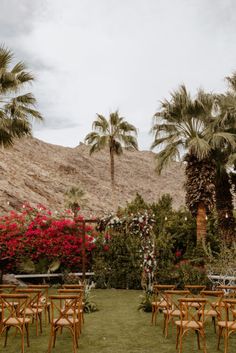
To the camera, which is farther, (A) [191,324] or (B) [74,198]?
(B) [74,198]

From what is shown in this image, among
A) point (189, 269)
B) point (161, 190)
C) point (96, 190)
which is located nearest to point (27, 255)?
point (189, 269)

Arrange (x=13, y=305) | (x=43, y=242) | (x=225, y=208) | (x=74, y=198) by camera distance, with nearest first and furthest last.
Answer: (x=13, y=305) < (x=43, y=242) < (x=225, y=208) < (x=74, y=198)

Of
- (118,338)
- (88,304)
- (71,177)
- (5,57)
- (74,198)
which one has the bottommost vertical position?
(118,338)

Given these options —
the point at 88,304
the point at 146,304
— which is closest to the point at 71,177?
the point at 88,304

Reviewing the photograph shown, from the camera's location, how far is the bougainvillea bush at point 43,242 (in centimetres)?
1456

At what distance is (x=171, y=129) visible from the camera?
1628 centimetres

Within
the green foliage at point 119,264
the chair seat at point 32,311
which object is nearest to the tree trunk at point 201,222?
the green foliage at point 119,264

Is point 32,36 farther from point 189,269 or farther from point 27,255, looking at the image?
point 189,269

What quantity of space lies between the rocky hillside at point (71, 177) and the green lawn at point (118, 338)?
30.0 m

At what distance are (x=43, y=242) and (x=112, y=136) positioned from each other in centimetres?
1417

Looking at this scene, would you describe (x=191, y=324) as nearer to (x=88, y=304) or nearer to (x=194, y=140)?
(x=88, y=304)

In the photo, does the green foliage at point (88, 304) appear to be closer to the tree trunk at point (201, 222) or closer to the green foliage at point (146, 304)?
the green foliage at point (146, 304)

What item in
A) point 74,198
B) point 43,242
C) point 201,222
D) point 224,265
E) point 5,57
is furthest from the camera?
point 74,198

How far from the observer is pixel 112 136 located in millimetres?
27891
